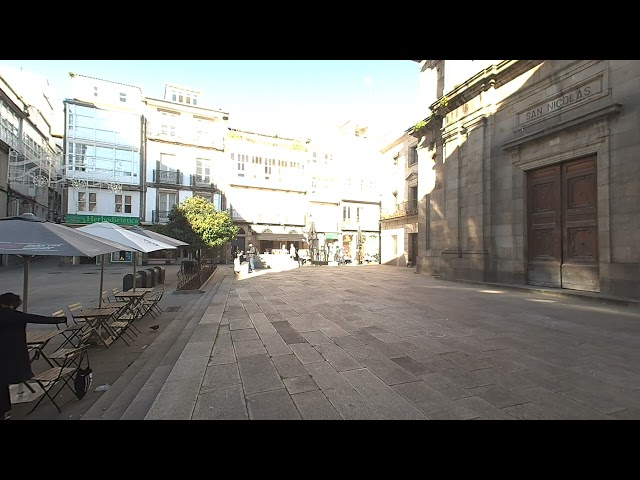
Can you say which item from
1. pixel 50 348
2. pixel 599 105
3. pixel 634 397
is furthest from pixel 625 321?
pixel 50 348

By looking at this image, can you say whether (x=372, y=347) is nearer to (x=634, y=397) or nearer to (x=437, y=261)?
(x=634, y=397)

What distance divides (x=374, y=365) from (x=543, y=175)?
1109cm

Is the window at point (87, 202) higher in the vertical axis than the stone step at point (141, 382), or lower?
higher

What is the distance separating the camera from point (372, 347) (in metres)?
4.93

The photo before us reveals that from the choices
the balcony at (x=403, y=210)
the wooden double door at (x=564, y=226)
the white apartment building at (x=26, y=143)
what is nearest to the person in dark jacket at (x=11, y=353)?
the wooden double door at (x=564, y=226)

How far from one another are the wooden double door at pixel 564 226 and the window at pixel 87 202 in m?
34.3

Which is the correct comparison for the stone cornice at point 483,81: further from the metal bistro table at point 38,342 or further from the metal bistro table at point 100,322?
the metal bistro table at point 38,342

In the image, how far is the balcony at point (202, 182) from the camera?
107 feet

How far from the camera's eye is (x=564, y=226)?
10.5 metres

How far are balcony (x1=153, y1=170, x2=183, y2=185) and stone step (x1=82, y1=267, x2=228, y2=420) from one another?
2903 cm

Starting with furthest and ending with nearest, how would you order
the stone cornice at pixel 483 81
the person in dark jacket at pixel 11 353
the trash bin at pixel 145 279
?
the trash bin at pixel 145 279 → the stone cornice at pixel 483 81 → the person in dark jacket at pixel 11 353

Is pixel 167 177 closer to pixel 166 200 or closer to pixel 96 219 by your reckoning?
pixel 166 200
